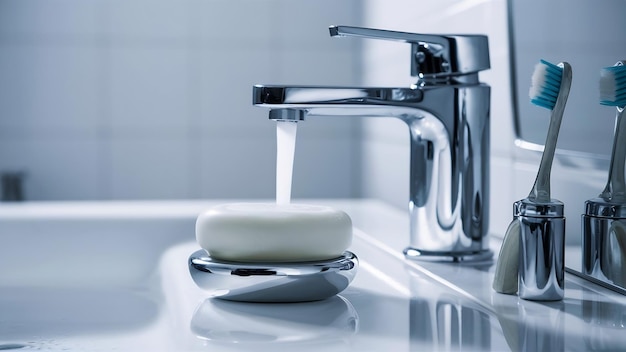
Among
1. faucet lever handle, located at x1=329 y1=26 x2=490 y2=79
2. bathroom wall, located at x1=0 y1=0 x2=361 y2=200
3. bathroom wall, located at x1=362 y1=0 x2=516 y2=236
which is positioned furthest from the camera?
bathroom wall, located at x1=0 y1=0 x2=361 y2=200

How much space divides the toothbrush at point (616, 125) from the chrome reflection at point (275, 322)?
21cm

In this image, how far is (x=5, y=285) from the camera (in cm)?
90

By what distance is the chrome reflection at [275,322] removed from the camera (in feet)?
1.62

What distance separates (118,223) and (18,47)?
1037mm

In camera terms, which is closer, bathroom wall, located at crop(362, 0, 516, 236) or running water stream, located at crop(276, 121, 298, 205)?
running water stream, located at crop(276, 121, 298, 205)

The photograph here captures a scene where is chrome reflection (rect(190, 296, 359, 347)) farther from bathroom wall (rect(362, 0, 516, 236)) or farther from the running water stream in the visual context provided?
bathroom wall (rect(362, 0, 516, 236))

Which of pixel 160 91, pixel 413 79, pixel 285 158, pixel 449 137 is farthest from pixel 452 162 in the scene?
pixel 160 91

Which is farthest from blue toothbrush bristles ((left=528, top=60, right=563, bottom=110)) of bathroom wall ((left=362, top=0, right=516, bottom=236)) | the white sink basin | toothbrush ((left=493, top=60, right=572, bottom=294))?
bathroom wall ((left=362, top=0, right=516, bottom=236))

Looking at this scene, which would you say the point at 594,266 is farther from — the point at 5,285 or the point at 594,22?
the point at 5,285

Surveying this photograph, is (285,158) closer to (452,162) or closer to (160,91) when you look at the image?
(452,162)

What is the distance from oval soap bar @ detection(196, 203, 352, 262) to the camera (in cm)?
57

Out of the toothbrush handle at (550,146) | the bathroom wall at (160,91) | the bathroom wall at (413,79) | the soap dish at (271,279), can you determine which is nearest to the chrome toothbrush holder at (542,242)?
the toothbrush handle at (550,146)

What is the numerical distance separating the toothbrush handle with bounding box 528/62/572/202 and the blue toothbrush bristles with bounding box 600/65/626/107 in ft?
0.09

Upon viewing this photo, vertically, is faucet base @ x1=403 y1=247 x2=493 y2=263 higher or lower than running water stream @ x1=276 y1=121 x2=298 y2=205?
lower
